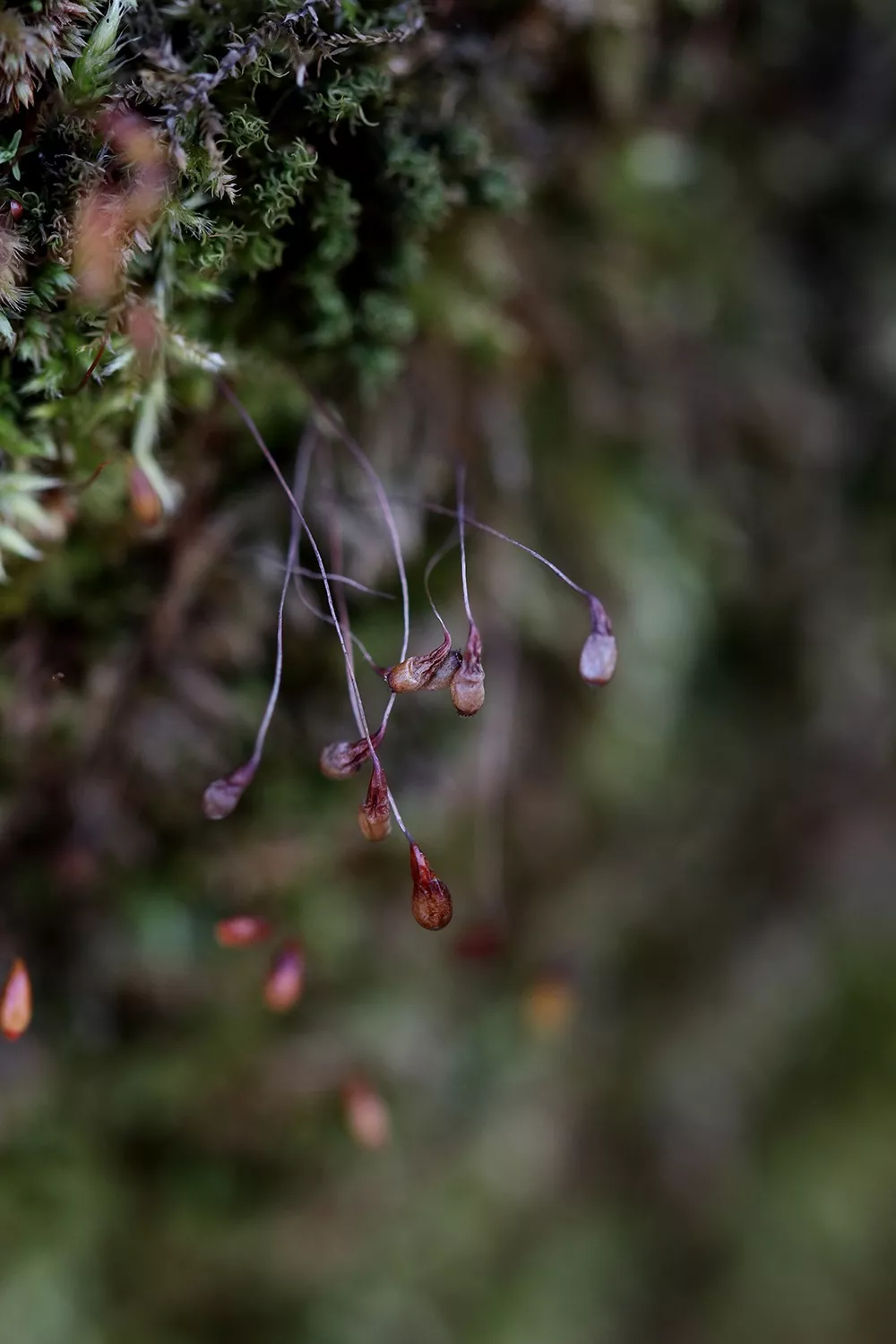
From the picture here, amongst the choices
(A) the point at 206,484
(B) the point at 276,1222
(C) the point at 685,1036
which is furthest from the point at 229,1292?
(A) the point at 206,484

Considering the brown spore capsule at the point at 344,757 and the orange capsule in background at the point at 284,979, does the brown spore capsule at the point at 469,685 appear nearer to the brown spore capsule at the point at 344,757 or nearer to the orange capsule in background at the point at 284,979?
the brown spore capsule at the point at 344,757

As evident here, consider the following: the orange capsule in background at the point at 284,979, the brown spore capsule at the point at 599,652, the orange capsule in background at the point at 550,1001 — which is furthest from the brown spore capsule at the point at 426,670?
the orange capsule in background at the point at 550,1001

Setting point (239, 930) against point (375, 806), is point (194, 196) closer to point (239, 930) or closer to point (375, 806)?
A: point (375, 806)

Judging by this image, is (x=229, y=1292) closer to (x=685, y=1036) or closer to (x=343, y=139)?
(x=685, y=1036)

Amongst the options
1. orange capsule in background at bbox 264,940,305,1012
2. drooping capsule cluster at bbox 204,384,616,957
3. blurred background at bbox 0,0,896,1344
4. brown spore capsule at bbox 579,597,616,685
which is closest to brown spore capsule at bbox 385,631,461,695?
drooping capsule cluster at bbox 204,384,616,957

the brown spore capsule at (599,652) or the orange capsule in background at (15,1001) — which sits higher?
the brown spore capsule at (599,652)

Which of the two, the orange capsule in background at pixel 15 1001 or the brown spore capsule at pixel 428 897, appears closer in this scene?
the brown spore capsule at pixel 428 897

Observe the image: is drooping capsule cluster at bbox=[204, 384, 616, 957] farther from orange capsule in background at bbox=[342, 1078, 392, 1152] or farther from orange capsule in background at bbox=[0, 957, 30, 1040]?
orange capsule in background at bbox=[342, 1078, 392, 1152]
